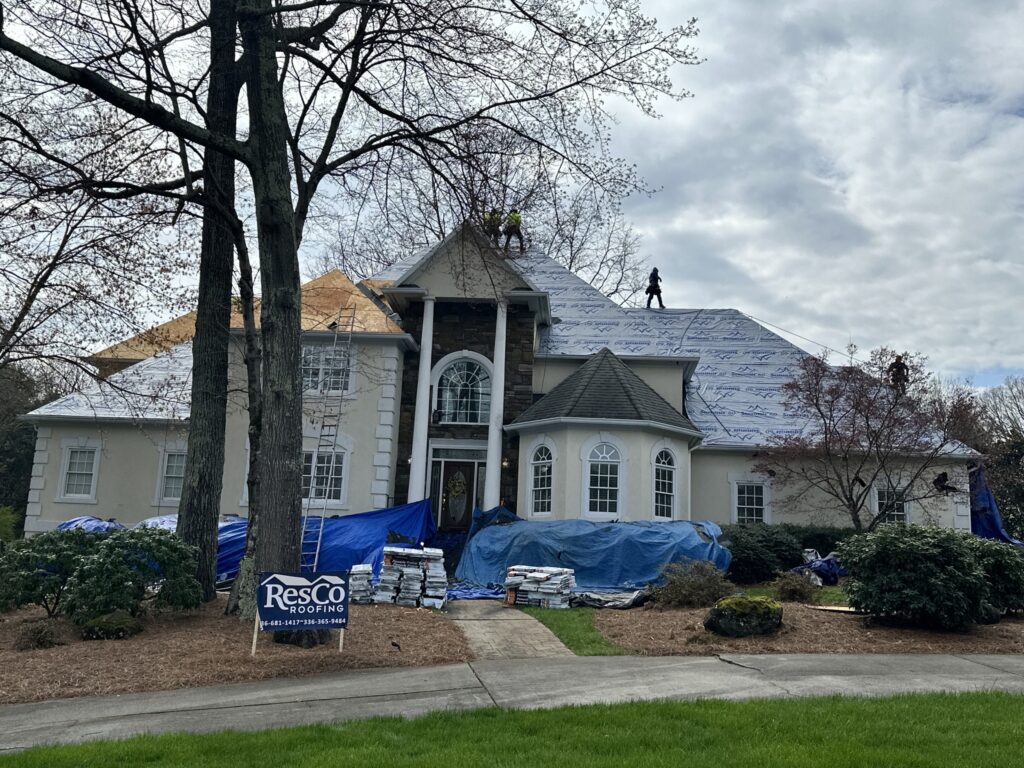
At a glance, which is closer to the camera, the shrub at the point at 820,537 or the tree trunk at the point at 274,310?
the tree trunk at the point at 274,310

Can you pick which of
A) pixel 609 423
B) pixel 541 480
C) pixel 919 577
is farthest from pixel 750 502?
pixel 919 577

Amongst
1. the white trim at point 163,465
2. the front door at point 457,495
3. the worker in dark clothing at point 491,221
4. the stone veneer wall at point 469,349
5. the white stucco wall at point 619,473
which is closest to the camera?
the worker in dark clothing at point 491,221

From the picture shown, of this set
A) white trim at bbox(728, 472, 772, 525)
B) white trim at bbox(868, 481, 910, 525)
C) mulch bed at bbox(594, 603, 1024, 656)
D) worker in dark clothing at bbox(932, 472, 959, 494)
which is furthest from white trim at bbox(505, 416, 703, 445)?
mulch bed at bbox(594, 603, 1024, 656)

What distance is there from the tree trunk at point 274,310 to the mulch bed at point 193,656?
3.86ft

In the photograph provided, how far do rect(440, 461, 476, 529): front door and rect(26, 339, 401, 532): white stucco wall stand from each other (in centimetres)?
143

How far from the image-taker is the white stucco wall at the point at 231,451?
20.3 meters

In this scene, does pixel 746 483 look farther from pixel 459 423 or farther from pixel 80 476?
pixel 80 476

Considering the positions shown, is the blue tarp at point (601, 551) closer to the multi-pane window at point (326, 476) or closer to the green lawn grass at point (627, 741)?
the multi-pane window at point (326, 476)

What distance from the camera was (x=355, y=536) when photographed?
17141 mm

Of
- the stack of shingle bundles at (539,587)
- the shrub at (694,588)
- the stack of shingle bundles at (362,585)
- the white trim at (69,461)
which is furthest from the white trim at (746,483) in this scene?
the white trim at (69,461)

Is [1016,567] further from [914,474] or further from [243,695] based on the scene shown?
[243,695]

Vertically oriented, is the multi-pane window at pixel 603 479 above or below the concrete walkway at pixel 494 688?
above

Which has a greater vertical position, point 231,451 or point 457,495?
point 231,451

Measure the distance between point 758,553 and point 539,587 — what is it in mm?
5051
